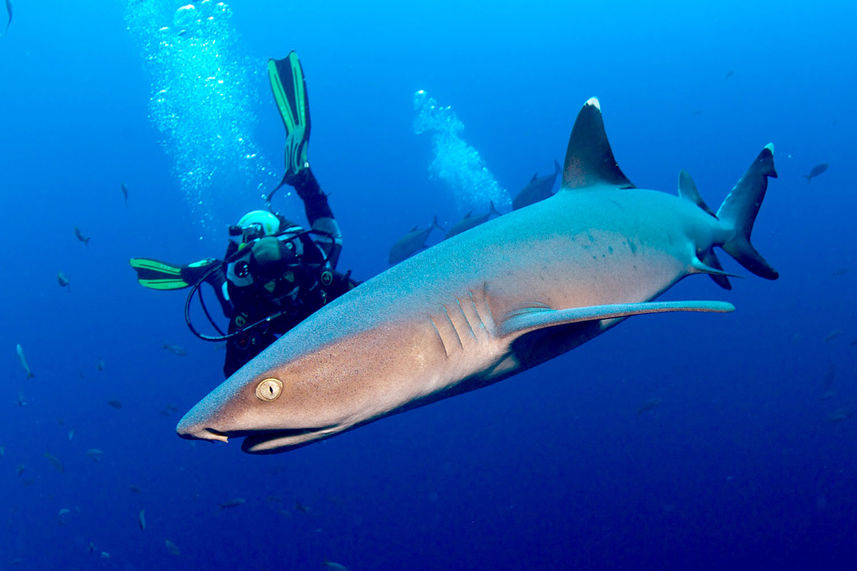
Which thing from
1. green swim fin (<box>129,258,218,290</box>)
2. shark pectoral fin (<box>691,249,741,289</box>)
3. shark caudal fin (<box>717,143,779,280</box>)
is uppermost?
green swim fin (<box>129,258,218,290</box>)

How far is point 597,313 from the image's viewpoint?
1.72 meters

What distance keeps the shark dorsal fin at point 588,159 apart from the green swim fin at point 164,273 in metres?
3.35

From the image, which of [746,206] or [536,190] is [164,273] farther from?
[536,190]

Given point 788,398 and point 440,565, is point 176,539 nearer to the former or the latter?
point 440,565

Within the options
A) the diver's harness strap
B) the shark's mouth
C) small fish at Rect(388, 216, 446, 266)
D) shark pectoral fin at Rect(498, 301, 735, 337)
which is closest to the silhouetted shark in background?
small fish at Rect(388, 216, 446, 266)

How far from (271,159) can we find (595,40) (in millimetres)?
59116

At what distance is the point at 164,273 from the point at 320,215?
5.11ft

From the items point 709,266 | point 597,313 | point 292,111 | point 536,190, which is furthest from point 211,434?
point 536,190

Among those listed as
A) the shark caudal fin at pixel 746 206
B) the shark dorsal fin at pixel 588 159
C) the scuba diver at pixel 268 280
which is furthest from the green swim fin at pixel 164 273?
the shark caudal fin at pixel 746 206

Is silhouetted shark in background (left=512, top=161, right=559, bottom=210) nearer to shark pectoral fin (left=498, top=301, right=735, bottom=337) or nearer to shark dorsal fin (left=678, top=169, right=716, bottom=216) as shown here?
shark dorsal fin (left=678, top=169, right=716, bottom=216)

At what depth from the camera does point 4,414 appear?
50250mm

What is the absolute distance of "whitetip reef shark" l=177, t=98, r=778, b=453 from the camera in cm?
150

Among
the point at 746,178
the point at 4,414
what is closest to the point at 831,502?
the point at 746,178

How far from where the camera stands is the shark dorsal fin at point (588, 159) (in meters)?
2.93
